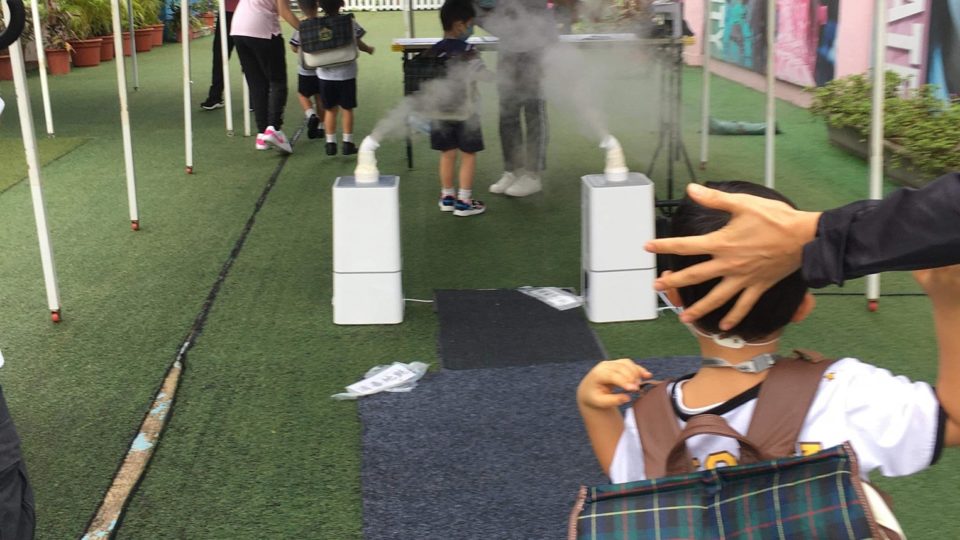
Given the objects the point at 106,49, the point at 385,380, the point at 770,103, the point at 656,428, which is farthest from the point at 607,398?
the point at 106,49

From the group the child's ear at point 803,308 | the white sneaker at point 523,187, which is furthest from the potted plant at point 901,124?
the child's ear at point 803,308

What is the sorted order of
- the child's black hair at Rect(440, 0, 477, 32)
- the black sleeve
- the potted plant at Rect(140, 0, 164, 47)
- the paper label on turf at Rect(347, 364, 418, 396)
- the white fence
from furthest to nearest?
the white fence < the potted plant at Rect(140, 0, 164, 47) < the child's black hair at Rect(440, 0, 477, 32) < the paper label on turf at Rect(347, 364, 418, 396) < the black sleeve

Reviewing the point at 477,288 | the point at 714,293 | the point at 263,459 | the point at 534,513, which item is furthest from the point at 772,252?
the point at 477,288

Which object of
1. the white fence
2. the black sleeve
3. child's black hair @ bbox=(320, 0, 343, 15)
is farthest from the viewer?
the white fence

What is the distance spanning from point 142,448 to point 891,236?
8.28ft

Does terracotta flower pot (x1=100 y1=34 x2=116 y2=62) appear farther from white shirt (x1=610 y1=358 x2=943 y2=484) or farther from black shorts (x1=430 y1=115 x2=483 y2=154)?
white shirt (x1=610 y1=358 x2=943 y2=484)

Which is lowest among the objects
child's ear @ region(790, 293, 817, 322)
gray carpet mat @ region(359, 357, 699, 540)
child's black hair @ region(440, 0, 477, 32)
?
gray carpet mat @ region(359, 357, 699, 540)

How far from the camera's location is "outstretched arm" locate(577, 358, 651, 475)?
1.42m

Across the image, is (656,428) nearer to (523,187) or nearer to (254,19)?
(523,187)

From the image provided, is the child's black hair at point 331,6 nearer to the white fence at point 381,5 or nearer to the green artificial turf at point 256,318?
the green artificial turf at point 256,318

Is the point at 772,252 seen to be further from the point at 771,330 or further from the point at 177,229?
the point at 177,229

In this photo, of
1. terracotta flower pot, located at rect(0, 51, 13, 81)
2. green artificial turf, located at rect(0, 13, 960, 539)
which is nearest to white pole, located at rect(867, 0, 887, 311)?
green artificial turf, located at rect(0, 13, 960, 539)

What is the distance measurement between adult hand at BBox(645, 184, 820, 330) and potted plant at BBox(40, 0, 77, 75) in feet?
44.4

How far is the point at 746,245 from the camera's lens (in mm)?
1261
